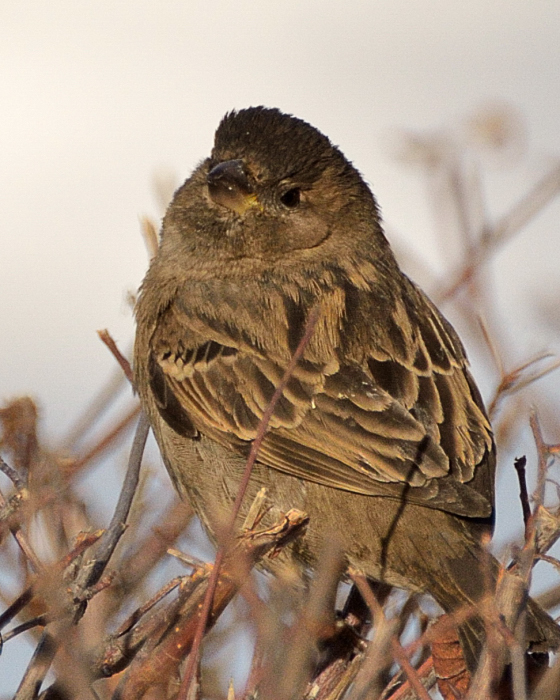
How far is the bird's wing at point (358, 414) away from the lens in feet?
12.0

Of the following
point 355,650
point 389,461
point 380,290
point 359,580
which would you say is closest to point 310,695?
point 355,650

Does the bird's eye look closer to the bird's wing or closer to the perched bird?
the perched bird

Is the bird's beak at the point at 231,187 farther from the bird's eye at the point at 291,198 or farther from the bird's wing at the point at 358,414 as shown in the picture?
the bird's wing at the point at 358,414

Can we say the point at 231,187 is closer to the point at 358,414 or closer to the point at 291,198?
the point at 291,198

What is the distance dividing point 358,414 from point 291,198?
1267 mm

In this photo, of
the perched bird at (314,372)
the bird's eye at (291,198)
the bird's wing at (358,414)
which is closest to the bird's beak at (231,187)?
the perched bird at (314,372)

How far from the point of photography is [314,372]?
3.90 metres

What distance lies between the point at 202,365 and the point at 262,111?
1171 millimetres

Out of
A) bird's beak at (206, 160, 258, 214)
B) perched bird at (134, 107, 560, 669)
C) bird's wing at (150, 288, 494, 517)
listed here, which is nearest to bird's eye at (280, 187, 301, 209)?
perched bird at (134, 107, 560, 669)

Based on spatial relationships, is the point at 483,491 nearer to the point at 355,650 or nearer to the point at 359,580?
the point at 355,650

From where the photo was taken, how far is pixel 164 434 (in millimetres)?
4328

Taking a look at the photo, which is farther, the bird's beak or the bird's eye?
the bird's eye

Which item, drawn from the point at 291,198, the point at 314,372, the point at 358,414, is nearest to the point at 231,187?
the point at 291,198

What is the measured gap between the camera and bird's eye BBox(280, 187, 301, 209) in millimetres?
4641
